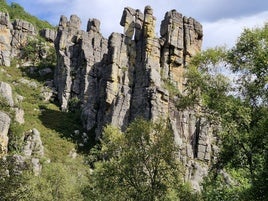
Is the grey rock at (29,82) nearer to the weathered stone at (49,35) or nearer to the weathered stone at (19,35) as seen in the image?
the weathered stone at (19,35)

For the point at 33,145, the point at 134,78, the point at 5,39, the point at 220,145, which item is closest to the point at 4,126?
the point at 33,145

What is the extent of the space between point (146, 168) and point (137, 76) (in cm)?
4909

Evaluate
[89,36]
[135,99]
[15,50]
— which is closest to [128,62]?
[135,99]

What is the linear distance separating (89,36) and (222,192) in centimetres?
7516

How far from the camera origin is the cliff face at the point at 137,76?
68.6 meters

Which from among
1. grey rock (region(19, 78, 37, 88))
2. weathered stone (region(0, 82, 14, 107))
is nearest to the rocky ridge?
weathered stone (region(0, 82, 14, 107))

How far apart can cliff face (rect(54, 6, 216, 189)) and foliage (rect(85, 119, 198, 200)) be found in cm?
3457

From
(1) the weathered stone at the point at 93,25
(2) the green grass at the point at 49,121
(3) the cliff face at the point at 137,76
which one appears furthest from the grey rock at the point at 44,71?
(1) the weathered stone at the point at 93,25

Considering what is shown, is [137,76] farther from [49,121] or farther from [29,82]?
[29,82]

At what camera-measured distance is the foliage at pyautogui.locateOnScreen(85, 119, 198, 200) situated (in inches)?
1064

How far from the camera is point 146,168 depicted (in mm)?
27781

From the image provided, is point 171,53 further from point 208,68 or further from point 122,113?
point 208,68

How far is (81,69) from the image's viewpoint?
8844 cm

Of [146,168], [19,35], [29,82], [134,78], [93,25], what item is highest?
[93,25]
